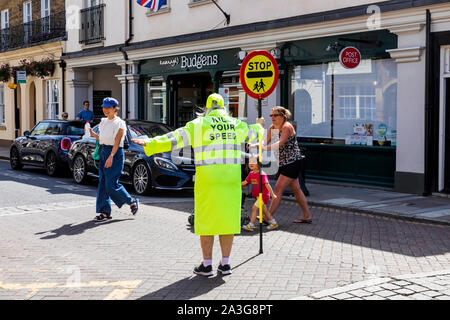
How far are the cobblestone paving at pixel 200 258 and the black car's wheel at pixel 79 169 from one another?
13.6ft

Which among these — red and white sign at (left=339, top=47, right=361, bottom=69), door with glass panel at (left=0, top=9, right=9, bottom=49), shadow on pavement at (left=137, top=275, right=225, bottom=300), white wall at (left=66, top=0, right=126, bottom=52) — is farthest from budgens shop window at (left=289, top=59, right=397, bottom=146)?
door with glass panel at (left=0, top=9, right=9, bottom=49)

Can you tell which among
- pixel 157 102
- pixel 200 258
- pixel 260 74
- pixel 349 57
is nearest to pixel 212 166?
pixel 200 258

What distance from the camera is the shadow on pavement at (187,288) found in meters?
5.48

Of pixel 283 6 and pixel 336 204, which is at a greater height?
pixel 283 6

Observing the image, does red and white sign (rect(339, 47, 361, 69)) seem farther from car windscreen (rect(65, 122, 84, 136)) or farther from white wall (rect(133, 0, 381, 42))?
car windscreen (rect(65, 122, 84, 136))

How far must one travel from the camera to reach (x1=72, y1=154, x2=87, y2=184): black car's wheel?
47.5ft

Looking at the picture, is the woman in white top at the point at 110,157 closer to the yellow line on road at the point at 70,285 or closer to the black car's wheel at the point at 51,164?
the yellow line on road at the point at 70,285

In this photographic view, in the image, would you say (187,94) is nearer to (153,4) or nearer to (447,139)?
(153,4)

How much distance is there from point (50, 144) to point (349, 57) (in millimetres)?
8194

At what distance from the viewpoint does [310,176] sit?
15.4 meters

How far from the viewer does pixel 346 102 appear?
14.6m
